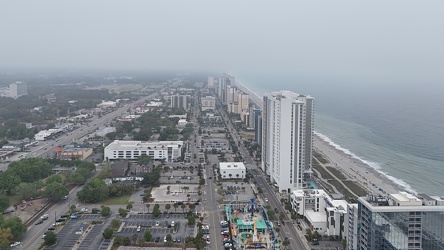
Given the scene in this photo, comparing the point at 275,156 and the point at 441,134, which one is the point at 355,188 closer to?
the point at 275,156

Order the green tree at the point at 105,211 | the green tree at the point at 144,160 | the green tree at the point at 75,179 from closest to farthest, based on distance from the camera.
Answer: the green tree at the point at 105,211 → the green tree at the point at 75,179 → the green tree at the point at 144,160

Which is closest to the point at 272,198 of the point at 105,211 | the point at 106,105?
the point at 105,211

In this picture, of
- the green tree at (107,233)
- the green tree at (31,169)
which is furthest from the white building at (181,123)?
the green tree at (107,233)

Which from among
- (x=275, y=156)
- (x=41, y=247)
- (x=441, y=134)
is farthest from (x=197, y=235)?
(x=441, y=134)

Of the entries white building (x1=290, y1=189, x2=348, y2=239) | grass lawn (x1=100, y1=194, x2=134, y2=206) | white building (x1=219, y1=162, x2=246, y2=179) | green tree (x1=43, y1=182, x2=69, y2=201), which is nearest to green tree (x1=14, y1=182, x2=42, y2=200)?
green tree (x1=43, y1=182, x2=69, y2=201)

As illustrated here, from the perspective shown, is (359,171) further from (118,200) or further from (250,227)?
(118,200)

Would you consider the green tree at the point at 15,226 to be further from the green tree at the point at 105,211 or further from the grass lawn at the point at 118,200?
the grass lawn at the point at 118,200
